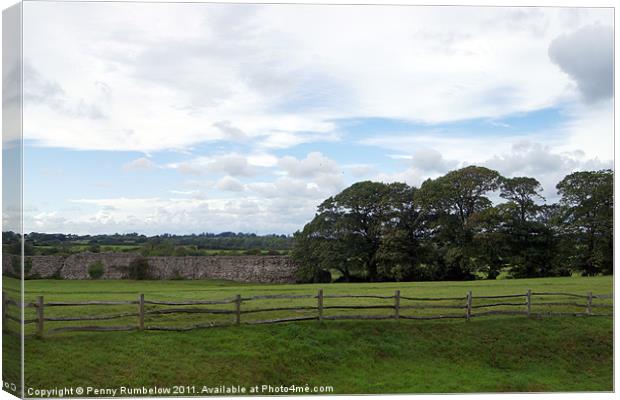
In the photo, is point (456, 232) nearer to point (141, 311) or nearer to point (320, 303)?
point (320, 303)

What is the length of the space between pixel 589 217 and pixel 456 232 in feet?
9.64

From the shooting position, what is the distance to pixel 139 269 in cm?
1416

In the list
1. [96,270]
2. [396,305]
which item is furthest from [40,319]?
[396,305]

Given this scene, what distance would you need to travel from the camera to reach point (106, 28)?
12.2m

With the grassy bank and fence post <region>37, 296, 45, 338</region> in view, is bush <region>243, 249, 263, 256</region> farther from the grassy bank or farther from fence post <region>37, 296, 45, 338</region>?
fence post <region>37, 296, 45, 338</region>

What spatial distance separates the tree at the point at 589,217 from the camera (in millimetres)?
13758

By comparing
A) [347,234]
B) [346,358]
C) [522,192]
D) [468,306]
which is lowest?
[346,358]

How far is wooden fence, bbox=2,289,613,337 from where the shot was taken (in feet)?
43.5

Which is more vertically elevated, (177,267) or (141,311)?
(177,267)

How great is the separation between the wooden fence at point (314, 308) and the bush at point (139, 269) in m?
A: 0.45

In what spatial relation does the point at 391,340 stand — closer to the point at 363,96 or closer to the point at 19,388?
the point at 363,96

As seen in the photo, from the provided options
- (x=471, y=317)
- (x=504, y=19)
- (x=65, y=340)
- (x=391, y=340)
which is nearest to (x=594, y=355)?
(x=471, y=317)

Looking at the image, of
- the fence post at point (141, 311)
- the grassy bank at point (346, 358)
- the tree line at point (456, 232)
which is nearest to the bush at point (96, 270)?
the fence post at point (141, 311)

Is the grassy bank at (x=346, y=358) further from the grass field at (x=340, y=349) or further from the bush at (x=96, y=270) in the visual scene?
the bush at (x=96, y=270)
